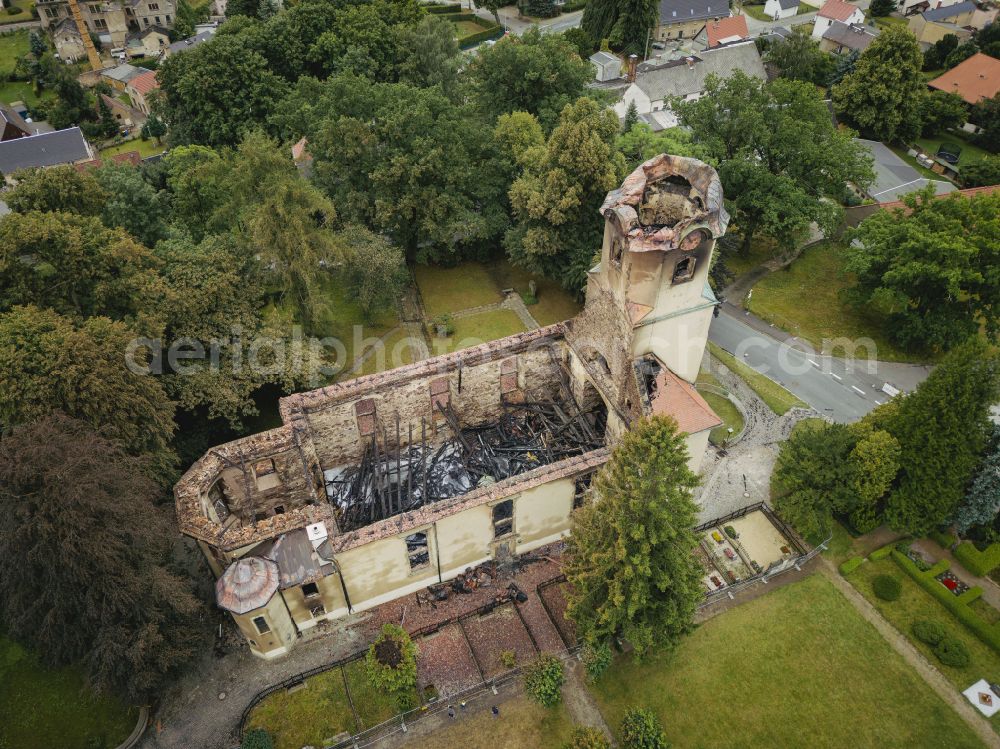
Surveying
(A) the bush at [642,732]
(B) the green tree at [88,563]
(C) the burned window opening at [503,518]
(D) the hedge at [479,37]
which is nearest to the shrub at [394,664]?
(C) the burned window opening at [503,518]

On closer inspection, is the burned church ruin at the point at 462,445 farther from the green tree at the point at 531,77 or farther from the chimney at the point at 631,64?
the chimney at the point at 631,64

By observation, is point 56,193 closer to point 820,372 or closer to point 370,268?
point 370,268

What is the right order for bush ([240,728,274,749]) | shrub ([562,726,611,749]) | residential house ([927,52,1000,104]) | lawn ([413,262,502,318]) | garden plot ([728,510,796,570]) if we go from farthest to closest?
1. residential house ([927,52,1000,104])
2. lawn ([413,262,502,318])
3. garden plot ([728,510,796,570])
4. bush ([240,728,274,749])
5. shrub ([562,726,611,749])

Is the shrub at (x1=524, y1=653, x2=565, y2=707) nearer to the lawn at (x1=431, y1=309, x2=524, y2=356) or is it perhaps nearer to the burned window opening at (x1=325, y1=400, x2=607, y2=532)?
the burned window opening at (x1=325, y1=400, x2=607, y2=532)

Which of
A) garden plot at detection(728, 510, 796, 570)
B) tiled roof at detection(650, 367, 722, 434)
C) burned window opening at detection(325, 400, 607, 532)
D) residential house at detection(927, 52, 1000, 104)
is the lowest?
garden plot at detection(728, 510, 796, 570)

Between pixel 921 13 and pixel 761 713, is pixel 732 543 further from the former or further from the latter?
pixel 921 13

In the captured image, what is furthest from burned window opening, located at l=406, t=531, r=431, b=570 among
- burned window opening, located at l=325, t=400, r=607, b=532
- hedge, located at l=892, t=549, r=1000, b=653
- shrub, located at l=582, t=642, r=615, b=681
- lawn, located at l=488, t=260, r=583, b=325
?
hedge, located at l=892, t=549, r=1000, b=653
